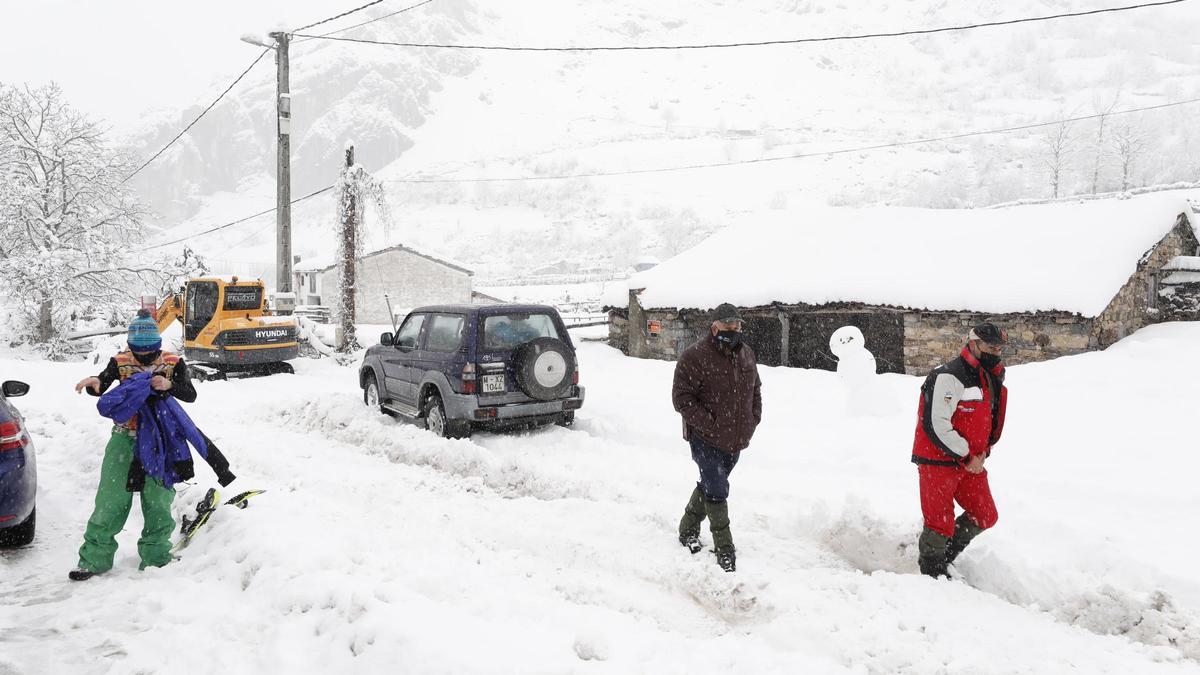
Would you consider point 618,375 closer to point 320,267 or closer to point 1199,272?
point 1199,272

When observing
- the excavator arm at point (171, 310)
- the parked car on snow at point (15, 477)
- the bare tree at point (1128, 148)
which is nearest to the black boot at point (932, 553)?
the parked car on snow at point (15, 477)

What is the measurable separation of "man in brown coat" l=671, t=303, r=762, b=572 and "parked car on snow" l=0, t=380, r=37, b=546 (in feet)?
15.7

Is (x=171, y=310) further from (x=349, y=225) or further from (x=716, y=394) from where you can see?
(x=716, y=394)

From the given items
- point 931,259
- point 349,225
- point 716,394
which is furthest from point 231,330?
point 931,259

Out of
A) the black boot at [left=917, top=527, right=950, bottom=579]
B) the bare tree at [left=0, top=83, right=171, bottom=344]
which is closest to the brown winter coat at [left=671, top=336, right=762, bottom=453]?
the black boot at [left=917, top=527, right=950, bottom=579]

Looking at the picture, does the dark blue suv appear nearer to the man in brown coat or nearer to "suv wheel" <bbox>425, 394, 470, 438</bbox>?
"suv wheel" <bbox>425, 394, 470, 438</bbox>

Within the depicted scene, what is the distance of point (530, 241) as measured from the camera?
11538cm

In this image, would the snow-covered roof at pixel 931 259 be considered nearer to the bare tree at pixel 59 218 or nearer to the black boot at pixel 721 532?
the black boot at pixel 721 532

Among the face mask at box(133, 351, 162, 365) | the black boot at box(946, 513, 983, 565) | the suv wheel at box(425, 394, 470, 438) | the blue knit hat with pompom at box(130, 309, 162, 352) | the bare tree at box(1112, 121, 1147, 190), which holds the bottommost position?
the black boot at box(946, 513, 983, 565)

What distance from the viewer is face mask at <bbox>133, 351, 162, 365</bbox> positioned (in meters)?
4.81

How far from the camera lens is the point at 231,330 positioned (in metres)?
16.1

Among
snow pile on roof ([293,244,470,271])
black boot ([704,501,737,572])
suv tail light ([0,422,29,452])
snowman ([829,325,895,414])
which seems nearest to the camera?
suv tail light ([0,422,29,452])

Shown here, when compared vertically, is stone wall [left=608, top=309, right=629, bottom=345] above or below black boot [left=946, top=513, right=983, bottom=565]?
above

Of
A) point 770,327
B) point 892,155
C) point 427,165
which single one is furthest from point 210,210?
point 770,327
